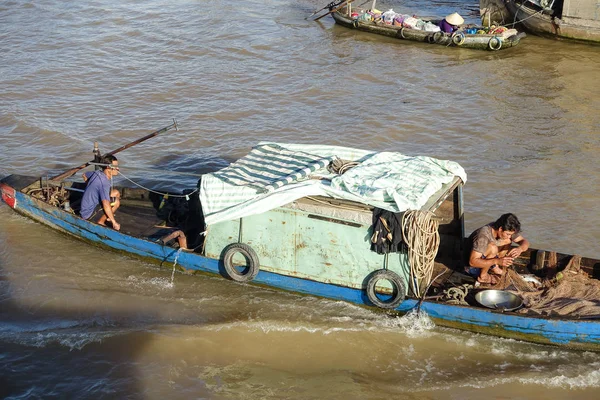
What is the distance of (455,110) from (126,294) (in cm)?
937

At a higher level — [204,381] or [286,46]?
[286,46]

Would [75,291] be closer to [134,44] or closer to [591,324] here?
[591,324]

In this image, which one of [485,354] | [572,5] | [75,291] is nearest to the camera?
[485,354]

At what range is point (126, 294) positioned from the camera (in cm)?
959

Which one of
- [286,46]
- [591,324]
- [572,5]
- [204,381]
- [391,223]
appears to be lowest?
[204,381]

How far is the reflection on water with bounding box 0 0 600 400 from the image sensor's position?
319 inches

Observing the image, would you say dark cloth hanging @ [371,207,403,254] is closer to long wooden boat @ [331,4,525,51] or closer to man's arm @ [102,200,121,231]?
man's arm @ [102,200,121,231]

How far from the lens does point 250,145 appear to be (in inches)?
566

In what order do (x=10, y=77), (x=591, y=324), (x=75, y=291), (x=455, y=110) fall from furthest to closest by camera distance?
(x=10, y=77) < (x=455, y=110) < (x=75, y=291) < (x=591, y=324)

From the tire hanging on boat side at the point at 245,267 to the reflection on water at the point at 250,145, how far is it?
49cm

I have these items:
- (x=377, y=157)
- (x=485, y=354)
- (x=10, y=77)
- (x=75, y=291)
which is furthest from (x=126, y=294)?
(x=10, y=77)

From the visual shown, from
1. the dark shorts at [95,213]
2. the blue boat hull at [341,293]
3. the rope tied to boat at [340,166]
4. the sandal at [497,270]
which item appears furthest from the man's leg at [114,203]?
the sandal at [497,270]

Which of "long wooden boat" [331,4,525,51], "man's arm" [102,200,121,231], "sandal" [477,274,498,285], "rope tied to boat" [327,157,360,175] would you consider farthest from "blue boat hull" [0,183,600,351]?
"long wooden boat" [331,4,525,51]

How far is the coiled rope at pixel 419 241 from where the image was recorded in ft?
26.1
